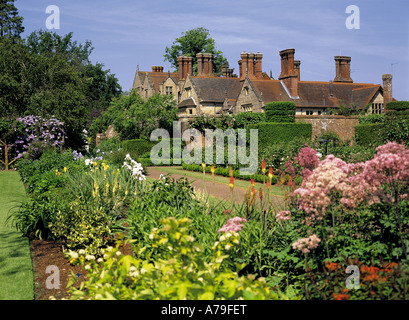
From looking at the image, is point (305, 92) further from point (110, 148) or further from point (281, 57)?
point (110, 148)

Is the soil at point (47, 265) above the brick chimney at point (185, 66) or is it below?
below

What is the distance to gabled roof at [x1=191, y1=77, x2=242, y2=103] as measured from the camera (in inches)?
1747

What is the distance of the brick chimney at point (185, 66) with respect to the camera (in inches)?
1905

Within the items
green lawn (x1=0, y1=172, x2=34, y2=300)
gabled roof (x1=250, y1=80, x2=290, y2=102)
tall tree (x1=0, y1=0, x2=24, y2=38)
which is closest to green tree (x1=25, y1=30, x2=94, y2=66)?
tall tree (x1=0, y1=0, x2=24, y2=38)

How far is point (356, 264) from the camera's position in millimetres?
4035

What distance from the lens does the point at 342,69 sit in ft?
156

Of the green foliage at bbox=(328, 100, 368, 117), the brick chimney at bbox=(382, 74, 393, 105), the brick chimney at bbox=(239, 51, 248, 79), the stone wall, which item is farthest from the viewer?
the brick chimney at bbox=(239, 51, 248, 79)

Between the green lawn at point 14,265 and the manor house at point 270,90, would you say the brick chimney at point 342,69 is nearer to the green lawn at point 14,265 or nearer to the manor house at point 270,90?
the manor house at point 270,90

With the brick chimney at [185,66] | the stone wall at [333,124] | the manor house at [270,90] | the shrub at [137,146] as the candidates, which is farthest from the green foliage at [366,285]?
the brick chimney at [185,66]

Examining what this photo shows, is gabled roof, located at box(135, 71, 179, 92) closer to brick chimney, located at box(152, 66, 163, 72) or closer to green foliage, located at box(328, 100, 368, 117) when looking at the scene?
brick chimney, located at box(152, 66, 163, 72)

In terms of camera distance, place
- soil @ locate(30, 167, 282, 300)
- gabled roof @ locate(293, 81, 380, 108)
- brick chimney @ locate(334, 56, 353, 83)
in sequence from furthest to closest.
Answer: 1. brick chimney @ locate(334, 56, 353, 83)
2. gabled roof @ locate(293, 81, 380, 108)
3. soil @ locate(30, 167, 282, 300)

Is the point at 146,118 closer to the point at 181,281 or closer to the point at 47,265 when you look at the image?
the point at 47,265

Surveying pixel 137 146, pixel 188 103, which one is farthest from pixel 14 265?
pixel 188 103
